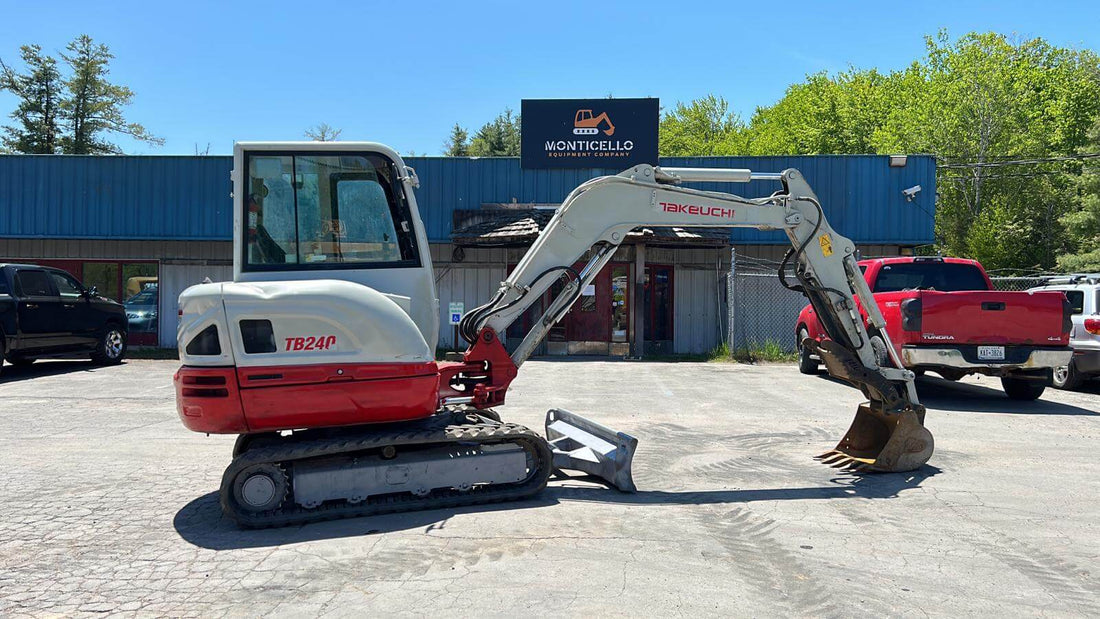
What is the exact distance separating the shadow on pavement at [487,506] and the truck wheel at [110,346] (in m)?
12.2

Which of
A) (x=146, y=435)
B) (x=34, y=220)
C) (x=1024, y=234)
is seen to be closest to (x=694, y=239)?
(x=146, y=435)

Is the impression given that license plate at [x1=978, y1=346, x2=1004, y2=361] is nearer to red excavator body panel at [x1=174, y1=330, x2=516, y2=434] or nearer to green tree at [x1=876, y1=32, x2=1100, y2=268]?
red excavator body panel at [x1=174, y1=330, x2=516, y2=434]

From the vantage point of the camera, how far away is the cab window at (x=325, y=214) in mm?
6273

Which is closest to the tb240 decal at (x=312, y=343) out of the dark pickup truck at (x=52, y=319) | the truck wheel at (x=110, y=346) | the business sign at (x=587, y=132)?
the dark pickup truck at (x=52, y=319)

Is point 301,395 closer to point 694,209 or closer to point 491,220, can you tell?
point 694,209

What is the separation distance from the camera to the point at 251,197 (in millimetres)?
6242

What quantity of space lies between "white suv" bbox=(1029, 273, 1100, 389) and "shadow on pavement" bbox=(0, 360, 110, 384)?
58.6 ft

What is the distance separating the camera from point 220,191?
20.2 meters

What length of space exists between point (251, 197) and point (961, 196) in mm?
44509

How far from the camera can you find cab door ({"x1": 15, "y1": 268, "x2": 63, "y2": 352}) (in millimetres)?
14562

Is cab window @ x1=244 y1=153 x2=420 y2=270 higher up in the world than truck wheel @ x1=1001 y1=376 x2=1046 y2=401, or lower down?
higher up

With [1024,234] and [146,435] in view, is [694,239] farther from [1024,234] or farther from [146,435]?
[1024,234]

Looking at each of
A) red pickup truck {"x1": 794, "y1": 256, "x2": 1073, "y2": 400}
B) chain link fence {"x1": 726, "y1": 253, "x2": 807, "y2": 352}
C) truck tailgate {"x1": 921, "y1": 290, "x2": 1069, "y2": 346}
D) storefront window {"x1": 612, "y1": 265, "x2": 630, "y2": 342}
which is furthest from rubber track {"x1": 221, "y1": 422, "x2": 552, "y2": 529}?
chain link fence {"x1": 726, "y1": 253, "x2": 807, "y2": 352}

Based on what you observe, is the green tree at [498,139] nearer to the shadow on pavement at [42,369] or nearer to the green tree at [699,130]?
the green tree at [699,130]
